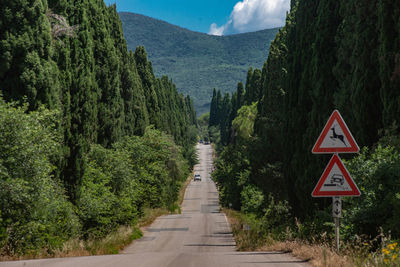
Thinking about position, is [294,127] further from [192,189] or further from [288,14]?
[192,189]

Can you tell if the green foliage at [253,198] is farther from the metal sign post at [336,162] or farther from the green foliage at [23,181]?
the metal sign post at [336,162]

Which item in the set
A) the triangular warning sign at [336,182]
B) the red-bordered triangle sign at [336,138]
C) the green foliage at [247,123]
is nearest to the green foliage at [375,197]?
the triangular warning sign at [336,182]

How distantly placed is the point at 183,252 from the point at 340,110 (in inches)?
330

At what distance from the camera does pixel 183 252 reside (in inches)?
600

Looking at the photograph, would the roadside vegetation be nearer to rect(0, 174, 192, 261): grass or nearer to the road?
rect(0, 174, 192, 261): grass

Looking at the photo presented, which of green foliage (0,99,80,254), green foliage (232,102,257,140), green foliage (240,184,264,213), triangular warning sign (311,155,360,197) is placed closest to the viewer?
triangular warning sign (311,155,360,197)

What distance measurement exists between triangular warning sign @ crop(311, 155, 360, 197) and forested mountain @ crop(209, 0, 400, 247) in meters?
1.35

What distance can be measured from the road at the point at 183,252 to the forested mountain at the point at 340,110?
2.27 meters

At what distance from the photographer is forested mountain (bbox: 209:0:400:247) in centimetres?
1182

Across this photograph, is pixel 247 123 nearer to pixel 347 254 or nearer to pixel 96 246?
pixel 96 246

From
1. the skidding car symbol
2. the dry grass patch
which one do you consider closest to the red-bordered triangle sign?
the skidding car symbol

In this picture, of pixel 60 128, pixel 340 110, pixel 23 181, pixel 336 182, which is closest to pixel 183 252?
pixel 23 181

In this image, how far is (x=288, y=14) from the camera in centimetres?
3766

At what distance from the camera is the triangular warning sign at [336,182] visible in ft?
30.9
